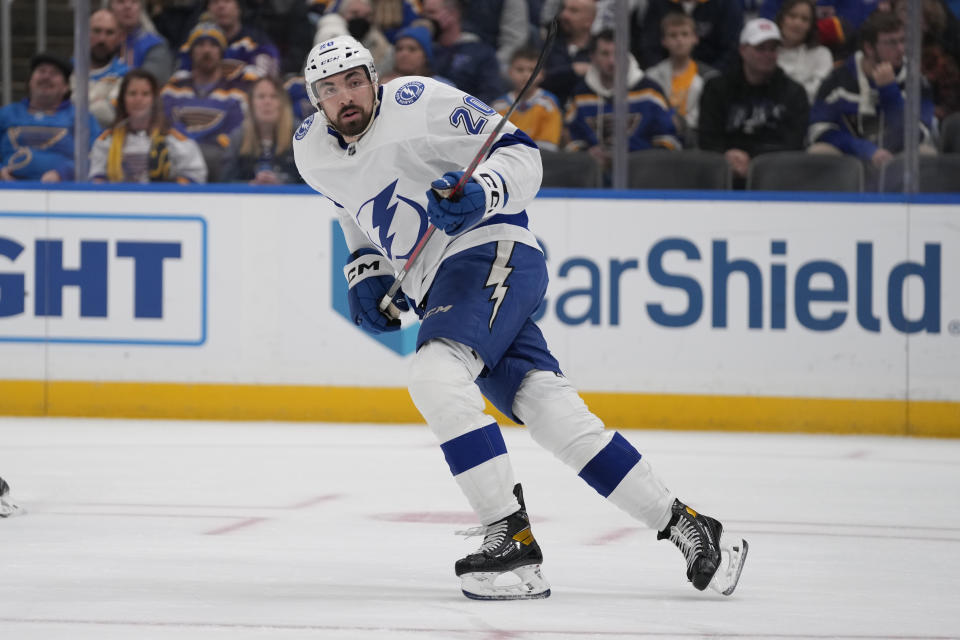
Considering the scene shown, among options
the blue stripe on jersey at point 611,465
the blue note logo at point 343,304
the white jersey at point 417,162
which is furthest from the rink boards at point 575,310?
the blue stripe on jersey at point 611,465

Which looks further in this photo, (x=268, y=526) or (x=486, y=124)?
(x=268, y=526)

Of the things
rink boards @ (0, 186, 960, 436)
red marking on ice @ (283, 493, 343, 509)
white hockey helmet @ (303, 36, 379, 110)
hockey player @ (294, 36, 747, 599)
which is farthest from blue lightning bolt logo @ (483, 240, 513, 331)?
rink boards @ (0, 186, 960, 436)

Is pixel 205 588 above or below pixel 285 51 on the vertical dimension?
below

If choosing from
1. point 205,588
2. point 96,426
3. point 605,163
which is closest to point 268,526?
point 205,588

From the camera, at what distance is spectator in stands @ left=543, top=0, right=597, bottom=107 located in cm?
627

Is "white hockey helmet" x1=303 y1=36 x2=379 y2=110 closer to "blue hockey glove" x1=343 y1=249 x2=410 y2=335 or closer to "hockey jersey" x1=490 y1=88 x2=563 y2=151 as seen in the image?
"blue hockey glove" x1=343 y1=249 x2=410 y2=335

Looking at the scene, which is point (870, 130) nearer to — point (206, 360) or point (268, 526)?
point (206, 360)

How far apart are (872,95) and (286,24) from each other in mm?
2544

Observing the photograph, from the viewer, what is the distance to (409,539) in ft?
12.0

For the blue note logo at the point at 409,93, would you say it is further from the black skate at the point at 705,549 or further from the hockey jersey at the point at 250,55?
the hockey jersey at the point at 250,55

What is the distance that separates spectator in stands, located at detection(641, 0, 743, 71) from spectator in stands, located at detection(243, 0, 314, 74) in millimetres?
1495

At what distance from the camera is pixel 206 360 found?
6391 millimetres

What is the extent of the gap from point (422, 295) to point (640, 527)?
108 cm

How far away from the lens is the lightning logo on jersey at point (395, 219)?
3125 mm
